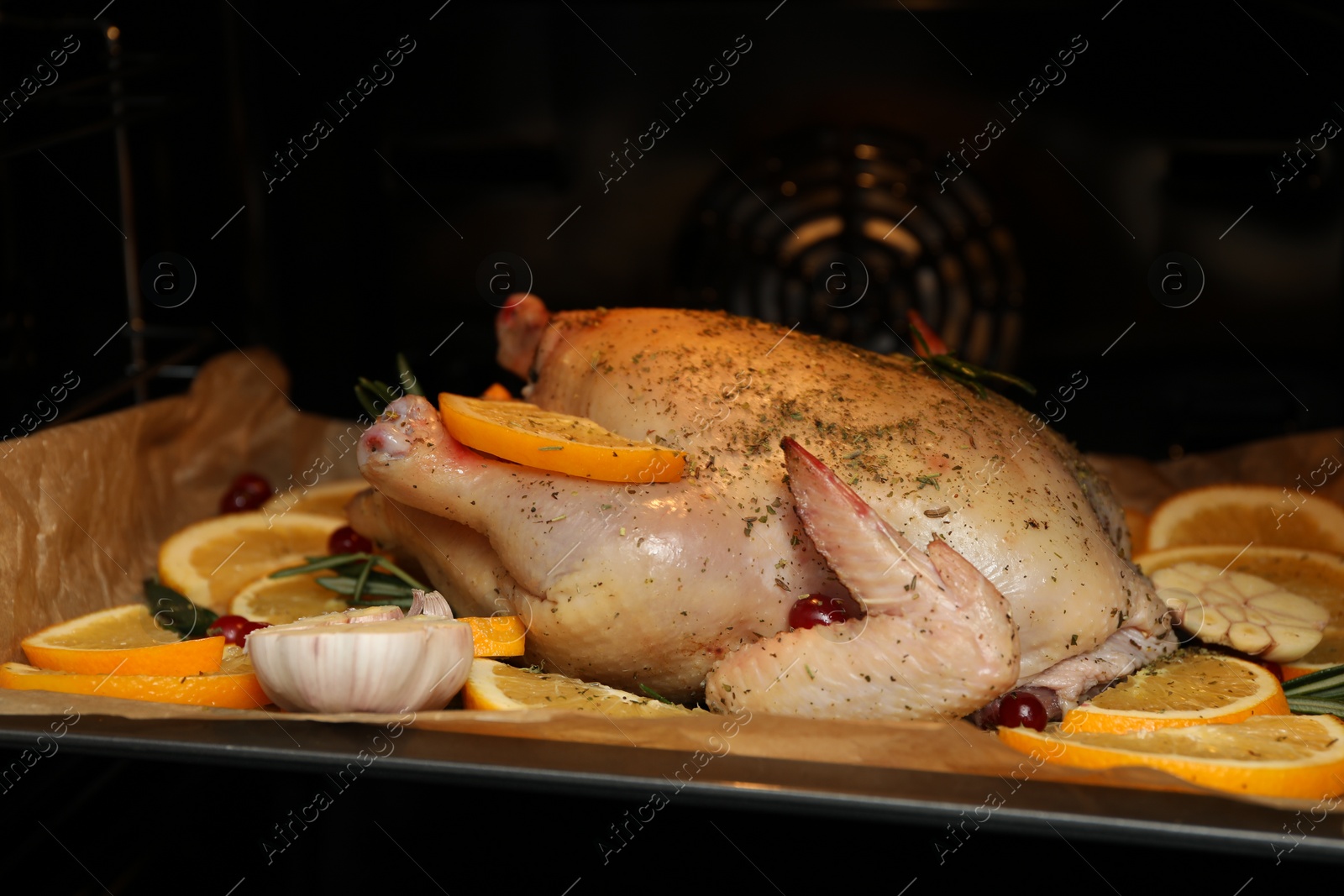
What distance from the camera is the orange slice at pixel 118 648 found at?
76.5 inches

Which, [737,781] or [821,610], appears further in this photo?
[821,610]

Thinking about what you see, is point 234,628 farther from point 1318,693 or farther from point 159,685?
point 1318,693

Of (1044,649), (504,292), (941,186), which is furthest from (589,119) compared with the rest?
(1044,649)

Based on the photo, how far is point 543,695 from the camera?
6.03 feet

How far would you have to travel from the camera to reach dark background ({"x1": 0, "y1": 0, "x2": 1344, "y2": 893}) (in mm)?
2826

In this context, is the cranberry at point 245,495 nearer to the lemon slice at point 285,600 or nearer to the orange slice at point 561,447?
the lemon slice at point 285,600

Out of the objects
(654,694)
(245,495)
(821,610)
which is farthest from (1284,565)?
(245,495)

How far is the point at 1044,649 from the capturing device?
1891mm

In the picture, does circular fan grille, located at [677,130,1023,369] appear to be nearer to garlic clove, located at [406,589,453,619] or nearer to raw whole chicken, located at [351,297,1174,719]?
raw whole chicken, located at [351,297,1174,719]

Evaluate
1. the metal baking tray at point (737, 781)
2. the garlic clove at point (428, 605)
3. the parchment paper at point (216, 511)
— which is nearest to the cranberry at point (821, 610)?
the parchment paper at point (216, 511)

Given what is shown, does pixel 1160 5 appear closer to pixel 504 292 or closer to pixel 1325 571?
pixel 1325 571

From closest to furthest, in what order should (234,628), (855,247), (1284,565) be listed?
(234,628) < (1284,565) < (855,247)

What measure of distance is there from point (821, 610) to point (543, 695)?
464 mm

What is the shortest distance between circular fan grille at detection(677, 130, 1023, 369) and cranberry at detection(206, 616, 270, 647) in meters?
1.39
